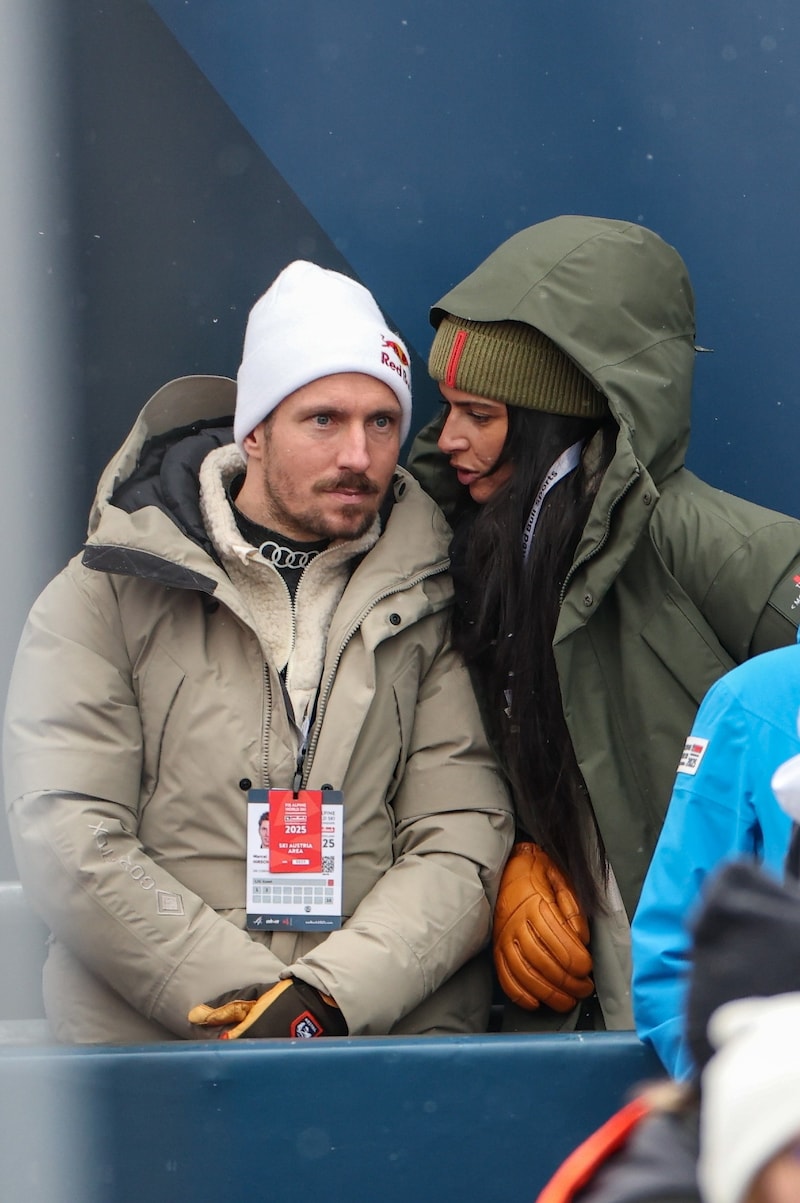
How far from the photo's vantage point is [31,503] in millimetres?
2992

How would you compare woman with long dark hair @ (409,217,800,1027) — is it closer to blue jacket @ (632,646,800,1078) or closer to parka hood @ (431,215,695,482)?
parka hood @ (431,215,695,482)

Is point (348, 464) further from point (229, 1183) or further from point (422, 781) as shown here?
point (229, 1183)

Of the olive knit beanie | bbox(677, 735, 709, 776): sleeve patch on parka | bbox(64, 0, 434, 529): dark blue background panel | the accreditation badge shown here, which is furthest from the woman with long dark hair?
bbox(677, 735, 709, 776): sleeve patch on parka

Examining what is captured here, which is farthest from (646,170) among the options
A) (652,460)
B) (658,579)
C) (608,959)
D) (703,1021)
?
(703,1021)

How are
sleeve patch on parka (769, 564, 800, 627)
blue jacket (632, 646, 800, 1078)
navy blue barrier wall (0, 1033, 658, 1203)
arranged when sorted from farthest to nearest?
sleeve patch on parka (769, 564, 800, 627)
navy blue barrier wall (0, 1033, 658, 1203)
blue jacket (632, 646, 800, 1078)

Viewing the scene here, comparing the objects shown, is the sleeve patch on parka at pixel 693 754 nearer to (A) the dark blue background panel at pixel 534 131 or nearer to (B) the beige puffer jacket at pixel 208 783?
(B) the beige puffer jacket at pixel 208 783

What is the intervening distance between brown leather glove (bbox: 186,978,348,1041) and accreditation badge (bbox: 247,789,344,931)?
14 centimetres

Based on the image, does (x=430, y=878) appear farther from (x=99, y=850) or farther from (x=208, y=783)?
(x=99, y=850)

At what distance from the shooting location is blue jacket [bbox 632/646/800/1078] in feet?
5.33

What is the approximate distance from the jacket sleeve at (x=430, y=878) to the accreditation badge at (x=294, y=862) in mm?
67

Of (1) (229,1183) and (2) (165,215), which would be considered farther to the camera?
(2) (165,215)

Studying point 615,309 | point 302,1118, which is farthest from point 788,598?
point 302,1118

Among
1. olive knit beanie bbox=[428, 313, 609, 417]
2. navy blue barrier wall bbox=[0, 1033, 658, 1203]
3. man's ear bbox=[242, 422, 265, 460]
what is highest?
olive knit beanie bbox=[428, 313, 609, 417]

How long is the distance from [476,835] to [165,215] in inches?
53.3
